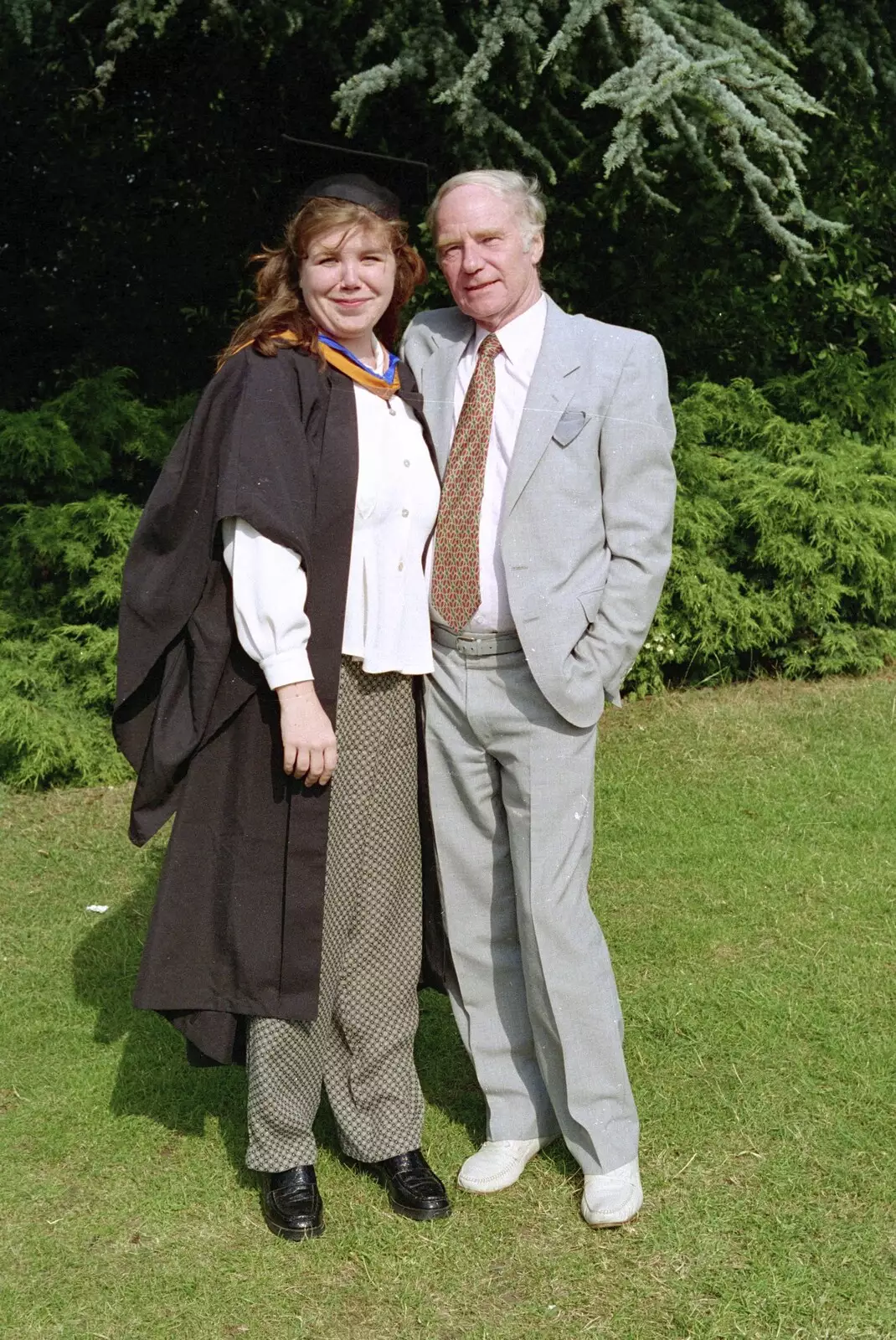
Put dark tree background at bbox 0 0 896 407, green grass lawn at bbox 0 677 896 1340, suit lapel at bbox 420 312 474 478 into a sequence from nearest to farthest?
green grass lawn at bbox 0 677 896 1340
suit lapel at bbox 420 312 474 478
dark tree background at bbox 0 0 896 407

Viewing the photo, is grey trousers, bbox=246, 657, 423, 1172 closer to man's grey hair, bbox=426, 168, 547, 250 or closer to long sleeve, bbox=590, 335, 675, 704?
long sleeve, bbox=590, 335, 675, 704

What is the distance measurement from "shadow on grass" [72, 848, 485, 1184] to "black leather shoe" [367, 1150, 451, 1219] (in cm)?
24

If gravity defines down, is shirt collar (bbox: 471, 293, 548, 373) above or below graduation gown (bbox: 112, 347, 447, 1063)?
above

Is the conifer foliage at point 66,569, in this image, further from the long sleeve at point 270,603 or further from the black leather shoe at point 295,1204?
the long sleeve at point 270,603

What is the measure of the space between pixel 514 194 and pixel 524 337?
294 millimetres

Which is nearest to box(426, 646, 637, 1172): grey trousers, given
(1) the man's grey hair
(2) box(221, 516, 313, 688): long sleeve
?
(2) box(221, 516, 313, 688): long sleeve

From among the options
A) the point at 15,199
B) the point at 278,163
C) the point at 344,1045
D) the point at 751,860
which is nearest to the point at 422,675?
the point at 344,1045

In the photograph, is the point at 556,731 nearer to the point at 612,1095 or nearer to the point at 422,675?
the point at 422,675

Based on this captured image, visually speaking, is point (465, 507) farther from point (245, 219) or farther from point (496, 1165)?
point (245, 219)

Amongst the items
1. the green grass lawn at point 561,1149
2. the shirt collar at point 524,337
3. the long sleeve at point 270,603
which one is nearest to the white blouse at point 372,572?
the long sleeve at point 270,603

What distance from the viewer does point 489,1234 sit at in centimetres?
310

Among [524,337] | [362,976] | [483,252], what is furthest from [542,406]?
[362,976]

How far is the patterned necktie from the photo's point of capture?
298 cm

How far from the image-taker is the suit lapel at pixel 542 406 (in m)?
2.91
